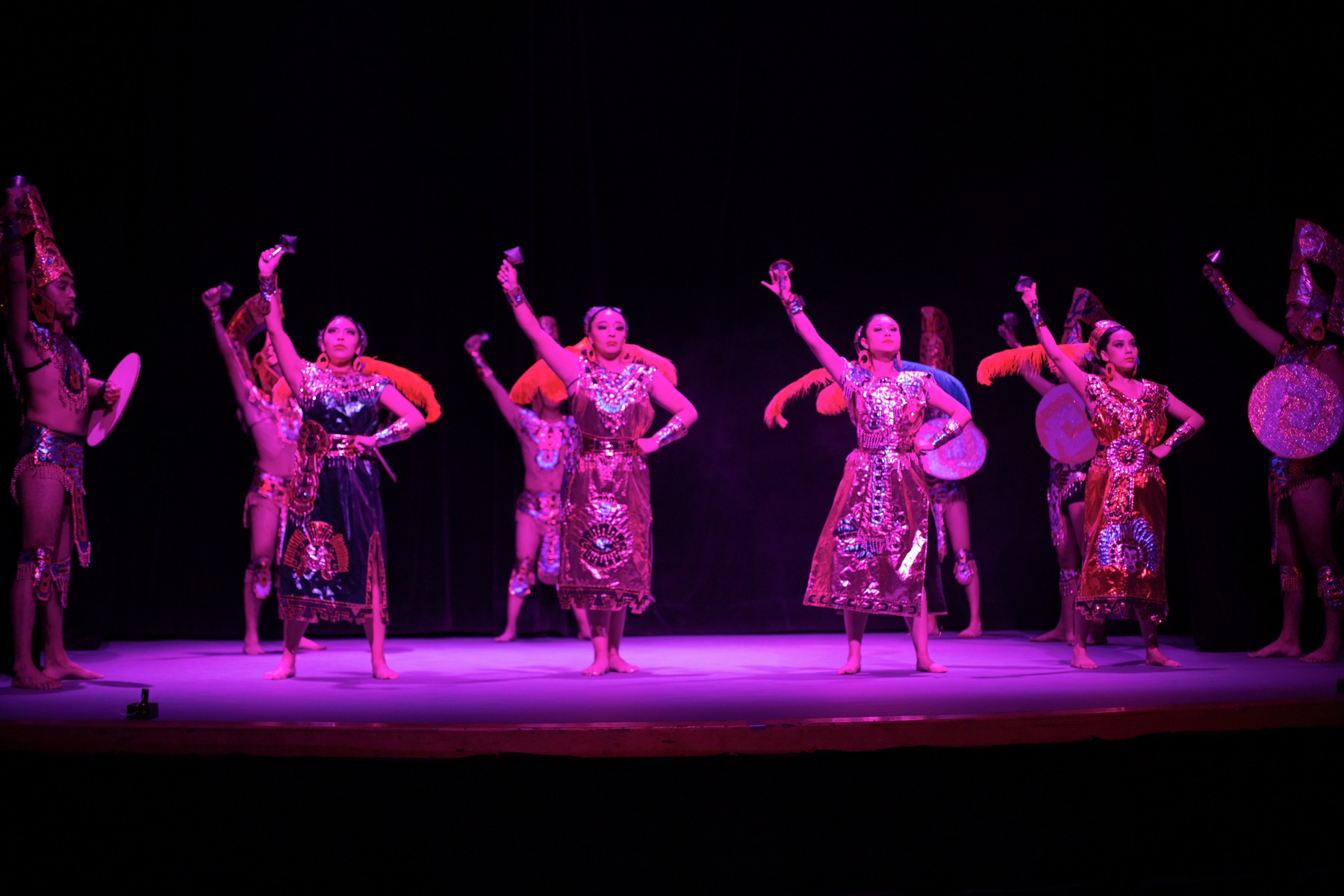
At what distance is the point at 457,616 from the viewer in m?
6.92

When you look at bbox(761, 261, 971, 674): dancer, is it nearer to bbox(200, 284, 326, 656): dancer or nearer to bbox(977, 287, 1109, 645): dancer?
bbox(977, 287, 1109, 645): dancer

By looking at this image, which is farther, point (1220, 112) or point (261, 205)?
point (261, 205)

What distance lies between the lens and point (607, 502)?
15.7 feet

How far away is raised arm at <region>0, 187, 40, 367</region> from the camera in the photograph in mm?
4293

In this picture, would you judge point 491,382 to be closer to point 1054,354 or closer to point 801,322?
point 801,322

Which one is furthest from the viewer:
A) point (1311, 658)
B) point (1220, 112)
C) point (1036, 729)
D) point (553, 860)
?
point (1220, 112)

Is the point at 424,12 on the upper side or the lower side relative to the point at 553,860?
upper

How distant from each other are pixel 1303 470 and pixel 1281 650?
0.92 meters

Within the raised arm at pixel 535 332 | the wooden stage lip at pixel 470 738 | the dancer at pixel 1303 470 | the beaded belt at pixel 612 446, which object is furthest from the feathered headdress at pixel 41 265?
the dancer at pixel 1303 470

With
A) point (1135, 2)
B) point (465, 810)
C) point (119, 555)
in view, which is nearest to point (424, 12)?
point (119, 555)

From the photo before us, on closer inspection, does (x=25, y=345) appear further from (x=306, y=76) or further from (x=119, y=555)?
(x=306, y=76)

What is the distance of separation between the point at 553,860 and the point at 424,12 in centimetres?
552

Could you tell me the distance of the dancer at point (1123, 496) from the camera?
4.97 m

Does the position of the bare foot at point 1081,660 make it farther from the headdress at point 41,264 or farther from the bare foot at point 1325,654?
the headdress at point 41,264
